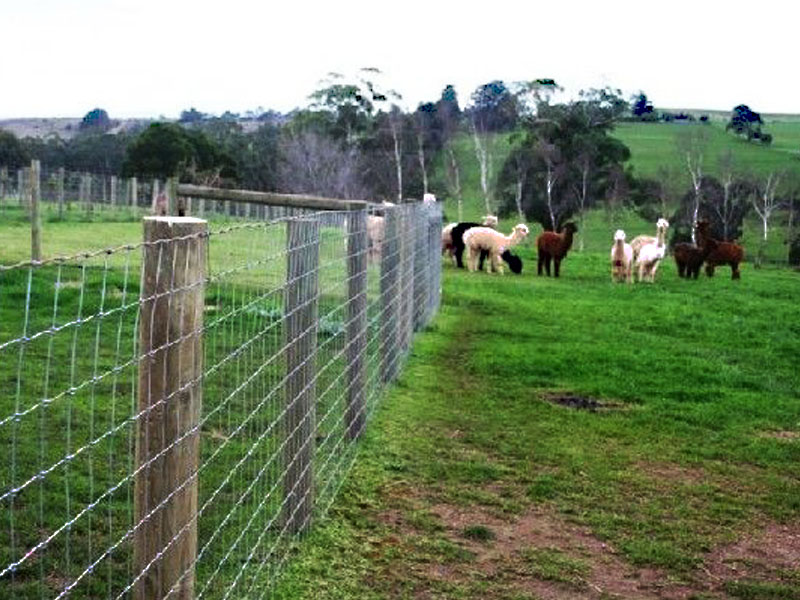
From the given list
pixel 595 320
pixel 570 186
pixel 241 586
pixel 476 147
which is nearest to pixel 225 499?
pixel 241 586

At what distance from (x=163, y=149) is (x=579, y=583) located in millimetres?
58929

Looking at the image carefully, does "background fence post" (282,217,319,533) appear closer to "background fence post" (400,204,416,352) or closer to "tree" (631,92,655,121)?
"background fence post" (400,204,416,352)

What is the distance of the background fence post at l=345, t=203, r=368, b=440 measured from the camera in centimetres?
736

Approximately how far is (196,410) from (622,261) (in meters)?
24.0

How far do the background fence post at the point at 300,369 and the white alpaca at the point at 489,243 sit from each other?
22252 mm

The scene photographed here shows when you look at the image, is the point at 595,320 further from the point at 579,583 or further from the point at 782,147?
the point at 782,147

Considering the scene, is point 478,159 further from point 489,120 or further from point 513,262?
point 513,262

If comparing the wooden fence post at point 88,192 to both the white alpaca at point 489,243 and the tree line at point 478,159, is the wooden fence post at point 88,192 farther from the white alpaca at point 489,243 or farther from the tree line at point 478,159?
the white alpaca at point 489,243

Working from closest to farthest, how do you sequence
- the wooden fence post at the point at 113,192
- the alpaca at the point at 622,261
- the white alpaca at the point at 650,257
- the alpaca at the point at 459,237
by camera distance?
the alpaca at the point at 622,261, the white alpaca at the point at 650,257, the alpaca at the point at 459,237, the wooden fence post at the point at 113,192

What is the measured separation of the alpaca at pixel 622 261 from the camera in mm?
26656

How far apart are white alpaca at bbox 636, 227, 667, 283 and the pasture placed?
38.4 ft

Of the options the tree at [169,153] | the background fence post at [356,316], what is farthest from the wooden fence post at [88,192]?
the background fence post at [356,316]

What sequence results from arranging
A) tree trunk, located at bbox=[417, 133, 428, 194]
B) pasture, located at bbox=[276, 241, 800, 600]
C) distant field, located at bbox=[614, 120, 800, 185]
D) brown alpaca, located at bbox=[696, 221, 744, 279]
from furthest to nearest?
Answer: 1. distant field, located at bbox=[614, 120, 800, 185]
2. tree trunk, located at bbox=[417, 133, 428, 194]
3. brown alpaca, located at bbox=[696, 221, 744, 279]
4. pasture, located at bbox=[276, 241, 800, 600]

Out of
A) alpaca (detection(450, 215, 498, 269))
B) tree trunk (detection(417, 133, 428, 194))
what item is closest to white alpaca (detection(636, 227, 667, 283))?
alpaca (detection(450, 215, 498, 269))
